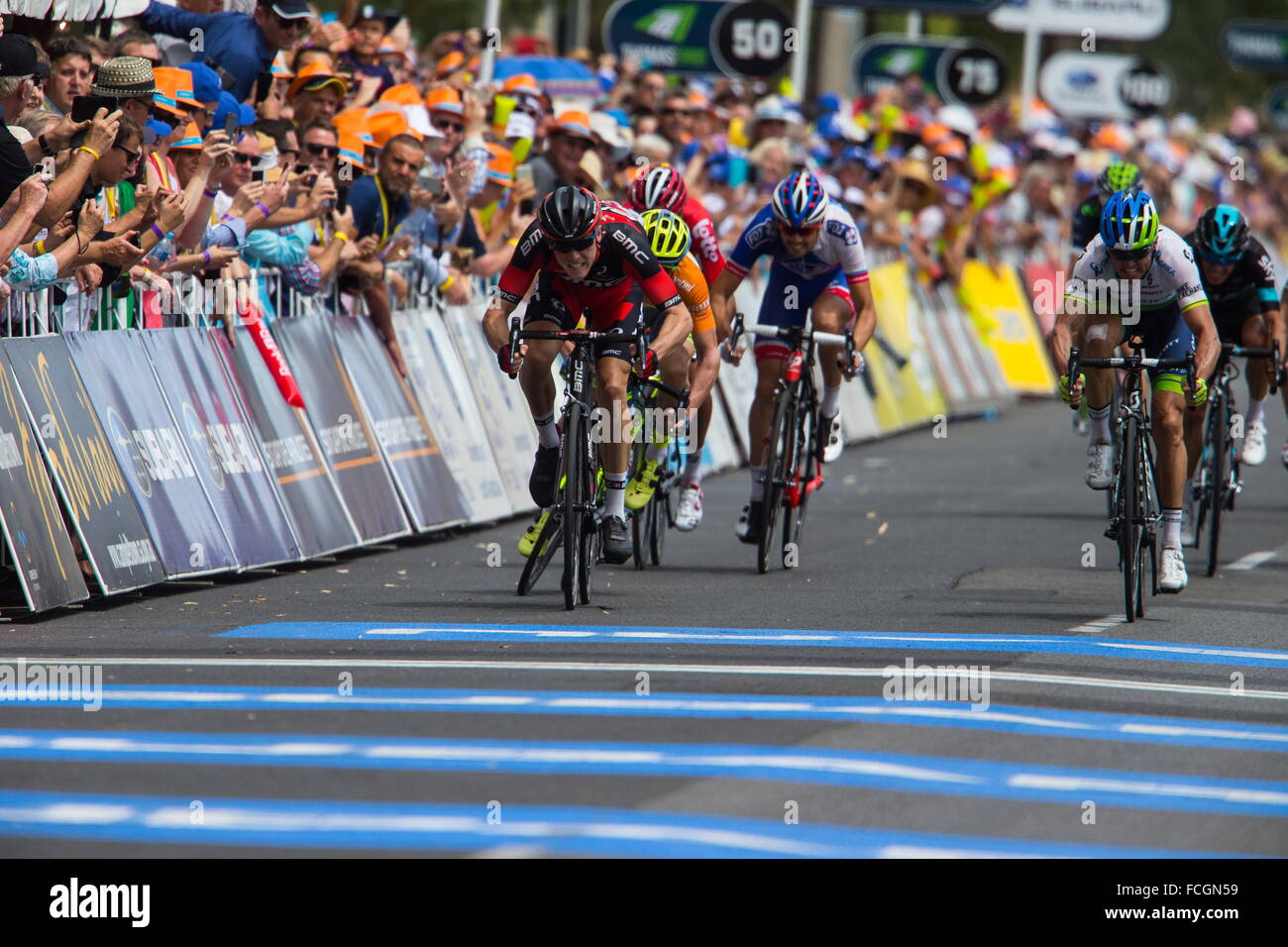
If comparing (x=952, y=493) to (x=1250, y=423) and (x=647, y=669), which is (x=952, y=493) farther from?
(x=647, y=669)

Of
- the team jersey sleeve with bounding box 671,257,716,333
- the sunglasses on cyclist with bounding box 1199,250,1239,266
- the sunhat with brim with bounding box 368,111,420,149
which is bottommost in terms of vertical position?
the team jersey sleeve with bounding box 671,257,716,333

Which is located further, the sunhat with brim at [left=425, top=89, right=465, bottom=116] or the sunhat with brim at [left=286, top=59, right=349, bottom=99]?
the sunhat with brim at [left=425, top=89, right=465, bottom=116]

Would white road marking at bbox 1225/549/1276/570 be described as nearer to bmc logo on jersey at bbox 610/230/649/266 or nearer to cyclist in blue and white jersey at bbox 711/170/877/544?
cyclist in blue and white jersey at bbox 711/170/877/544

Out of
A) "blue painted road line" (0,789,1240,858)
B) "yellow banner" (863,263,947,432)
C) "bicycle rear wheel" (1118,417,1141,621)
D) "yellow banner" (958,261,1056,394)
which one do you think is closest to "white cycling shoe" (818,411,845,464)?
"bicycle rear wheel" (1118,417,1141,621)

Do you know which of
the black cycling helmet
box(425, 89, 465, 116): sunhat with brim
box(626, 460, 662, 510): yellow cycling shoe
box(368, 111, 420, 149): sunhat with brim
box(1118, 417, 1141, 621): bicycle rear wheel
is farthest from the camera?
box(425, 89, 465, 116): sunhat with brim

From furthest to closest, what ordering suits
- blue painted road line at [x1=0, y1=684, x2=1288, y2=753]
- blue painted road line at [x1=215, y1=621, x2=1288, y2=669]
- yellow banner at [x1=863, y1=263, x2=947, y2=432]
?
1. yellow banner at [x1=863, y1=263, x2=947, y2=432]
2. blue painted road line at [x1=215, y1=621, x2=1288, y2=669]
3. blue painted road line at [x1=0, y1=684, x2=1288, y2=753]

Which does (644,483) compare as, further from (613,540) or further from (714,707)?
(714,707)

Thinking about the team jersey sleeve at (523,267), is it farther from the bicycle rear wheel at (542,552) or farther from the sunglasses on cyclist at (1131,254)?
the sunglasses on cyclist at (1131,254)

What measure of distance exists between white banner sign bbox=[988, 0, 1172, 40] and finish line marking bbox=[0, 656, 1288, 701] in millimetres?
27206

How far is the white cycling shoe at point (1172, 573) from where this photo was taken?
477 inches

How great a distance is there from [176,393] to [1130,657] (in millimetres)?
5060

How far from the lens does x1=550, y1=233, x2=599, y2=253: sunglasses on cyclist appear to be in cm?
1117
